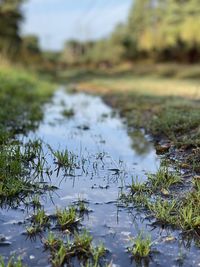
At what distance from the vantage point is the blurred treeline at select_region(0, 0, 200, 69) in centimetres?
3135

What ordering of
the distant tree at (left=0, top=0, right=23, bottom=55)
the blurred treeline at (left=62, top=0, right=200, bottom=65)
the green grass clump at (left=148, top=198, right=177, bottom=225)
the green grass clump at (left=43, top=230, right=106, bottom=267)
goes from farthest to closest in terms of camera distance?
the blurred treeline at (left=62, top=0, right=200, bottom=65), the distant tree at (left=0, top=0, right=23, bottom=55), the green grass clump at (left=148, top=198, right=177, bottom=225), the green grass clump at (left=43, top=230, right=106, bottom=267)

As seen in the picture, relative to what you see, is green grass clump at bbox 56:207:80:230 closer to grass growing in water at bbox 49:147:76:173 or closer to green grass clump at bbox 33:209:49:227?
green grass clump at bbox 33:209:49:227

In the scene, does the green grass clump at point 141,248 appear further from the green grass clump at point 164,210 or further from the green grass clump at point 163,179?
the green grass clump at point 163,179

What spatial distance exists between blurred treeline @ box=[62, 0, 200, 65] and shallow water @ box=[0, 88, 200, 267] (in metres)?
25.7

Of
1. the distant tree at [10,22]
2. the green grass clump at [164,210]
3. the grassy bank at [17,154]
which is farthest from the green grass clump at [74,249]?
the distant tree at [10,22]

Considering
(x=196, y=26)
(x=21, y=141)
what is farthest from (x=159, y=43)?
(x=21, y=141)

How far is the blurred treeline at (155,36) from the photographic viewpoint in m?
32.7

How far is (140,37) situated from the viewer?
42344mm

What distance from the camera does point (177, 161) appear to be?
5344mm

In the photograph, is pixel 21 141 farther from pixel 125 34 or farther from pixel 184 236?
pixel 125 34

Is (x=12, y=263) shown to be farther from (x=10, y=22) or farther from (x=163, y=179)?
(x=10, y=22)

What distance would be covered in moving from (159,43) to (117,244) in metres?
35.8

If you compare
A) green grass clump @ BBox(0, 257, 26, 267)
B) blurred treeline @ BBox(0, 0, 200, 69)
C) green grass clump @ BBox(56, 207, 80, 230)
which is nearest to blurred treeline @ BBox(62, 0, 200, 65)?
blurred treeline @ BBox(0, 0, 200, 69)

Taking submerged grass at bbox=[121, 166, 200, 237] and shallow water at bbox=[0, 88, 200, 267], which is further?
submerged grass at bbox=[121, 166, 200, 237]
